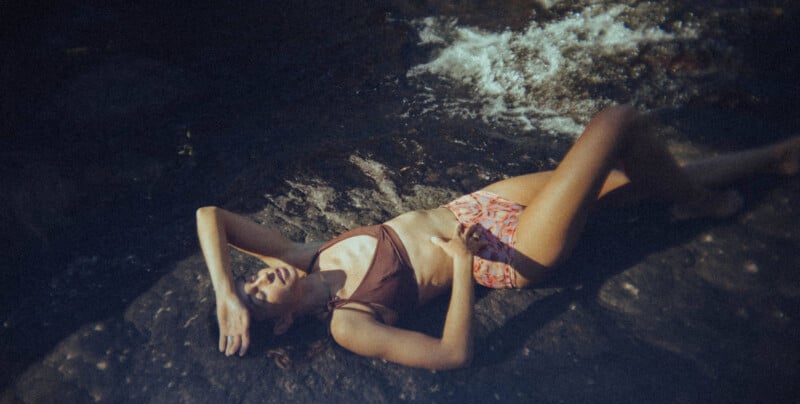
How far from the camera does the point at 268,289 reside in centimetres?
245

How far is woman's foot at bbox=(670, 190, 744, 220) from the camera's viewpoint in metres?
2.73

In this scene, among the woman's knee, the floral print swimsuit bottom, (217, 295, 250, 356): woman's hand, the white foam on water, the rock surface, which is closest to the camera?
the woman's knee

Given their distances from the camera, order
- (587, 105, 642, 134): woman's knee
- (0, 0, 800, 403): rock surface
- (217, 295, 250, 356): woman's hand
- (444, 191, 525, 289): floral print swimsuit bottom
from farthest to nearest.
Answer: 1. (444, 191, 525, 289): floral print swimsuit bottom
2. (0, 0, 800, 403): rock surface
3. (217, 295, 250, 356): woman's hand
4. (587, 105, 642, 134): woman's knee

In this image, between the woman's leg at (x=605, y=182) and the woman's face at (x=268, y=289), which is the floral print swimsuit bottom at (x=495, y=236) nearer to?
the woman's leg at (x=605, y=182)

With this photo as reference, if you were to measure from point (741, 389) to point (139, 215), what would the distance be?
4.53 m

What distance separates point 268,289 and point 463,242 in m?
1.24

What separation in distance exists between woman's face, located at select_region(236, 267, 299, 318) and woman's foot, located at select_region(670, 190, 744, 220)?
2.73m

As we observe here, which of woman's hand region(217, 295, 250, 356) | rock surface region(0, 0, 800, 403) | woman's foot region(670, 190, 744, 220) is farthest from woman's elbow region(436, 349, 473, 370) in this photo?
woman's foot region(670, 190, 744, 220)

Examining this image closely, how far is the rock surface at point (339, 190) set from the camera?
248cm

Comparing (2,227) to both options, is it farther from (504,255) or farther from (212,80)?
(504,255)

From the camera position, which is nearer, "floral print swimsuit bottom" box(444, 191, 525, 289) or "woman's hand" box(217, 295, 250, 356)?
"woman's hand" box(217, 295, 250, 356)

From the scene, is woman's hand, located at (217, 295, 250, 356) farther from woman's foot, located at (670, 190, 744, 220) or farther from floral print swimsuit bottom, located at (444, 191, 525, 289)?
woman's foot, located at (670, 190, 744, 220)

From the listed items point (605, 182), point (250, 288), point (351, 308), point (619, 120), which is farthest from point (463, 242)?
point (250, 288)

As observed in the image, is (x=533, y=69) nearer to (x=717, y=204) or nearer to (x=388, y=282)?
(x=717, y=204)
